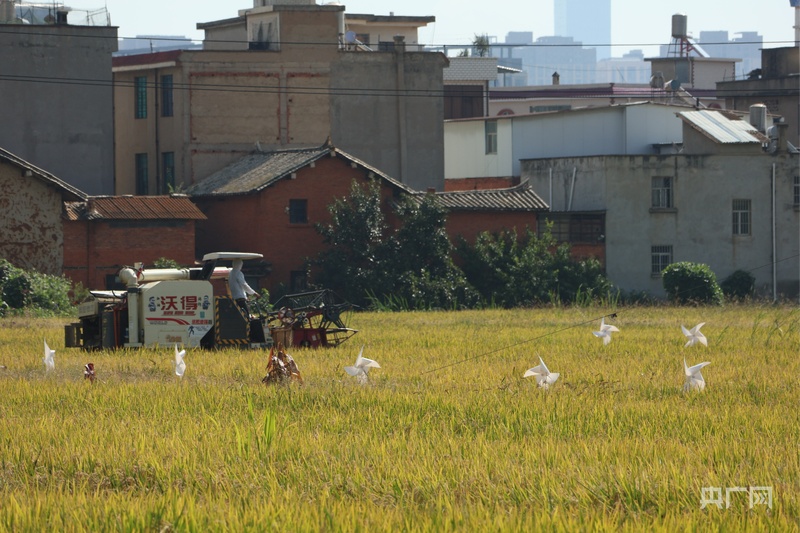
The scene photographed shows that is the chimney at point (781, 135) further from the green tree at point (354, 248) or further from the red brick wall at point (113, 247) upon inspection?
the red brick wall at point (113, 247)

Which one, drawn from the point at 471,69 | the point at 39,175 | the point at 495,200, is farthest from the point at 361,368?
the point at 471,69

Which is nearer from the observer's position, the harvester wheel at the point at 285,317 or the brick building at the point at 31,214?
the harvester wheel at the point at 285,317

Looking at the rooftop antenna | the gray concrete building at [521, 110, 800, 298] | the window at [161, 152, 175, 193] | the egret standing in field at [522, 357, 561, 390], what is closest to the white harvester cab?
the egret standing in field at [522, 357, 561, 390]

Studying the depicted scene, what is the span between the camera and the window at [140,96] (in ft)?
175

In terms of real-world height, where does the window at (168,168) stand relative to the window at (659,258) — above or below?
above

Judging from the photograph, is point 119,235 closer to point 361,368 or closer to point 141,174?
point 141,174

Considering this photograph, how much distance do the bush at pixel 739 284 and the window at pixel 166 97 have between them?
2299 cm

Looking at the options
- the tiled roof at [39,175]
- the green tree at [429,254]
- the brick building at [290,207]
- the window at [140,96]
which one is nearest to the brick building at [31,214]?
the tiled roof at [39,175]

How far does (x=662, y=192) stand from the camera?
52.7 m

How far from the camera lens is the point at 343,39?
A: 57000 millimetres

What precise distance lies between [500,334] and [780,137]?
97.1ft

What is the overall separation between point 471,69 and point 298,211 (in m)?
37.5

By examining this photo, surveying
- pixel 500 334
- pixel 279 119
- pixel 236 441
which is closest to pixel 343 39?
pixel 279 119

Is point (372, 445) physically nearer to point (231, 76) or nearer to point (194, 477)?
point (194, 477)
